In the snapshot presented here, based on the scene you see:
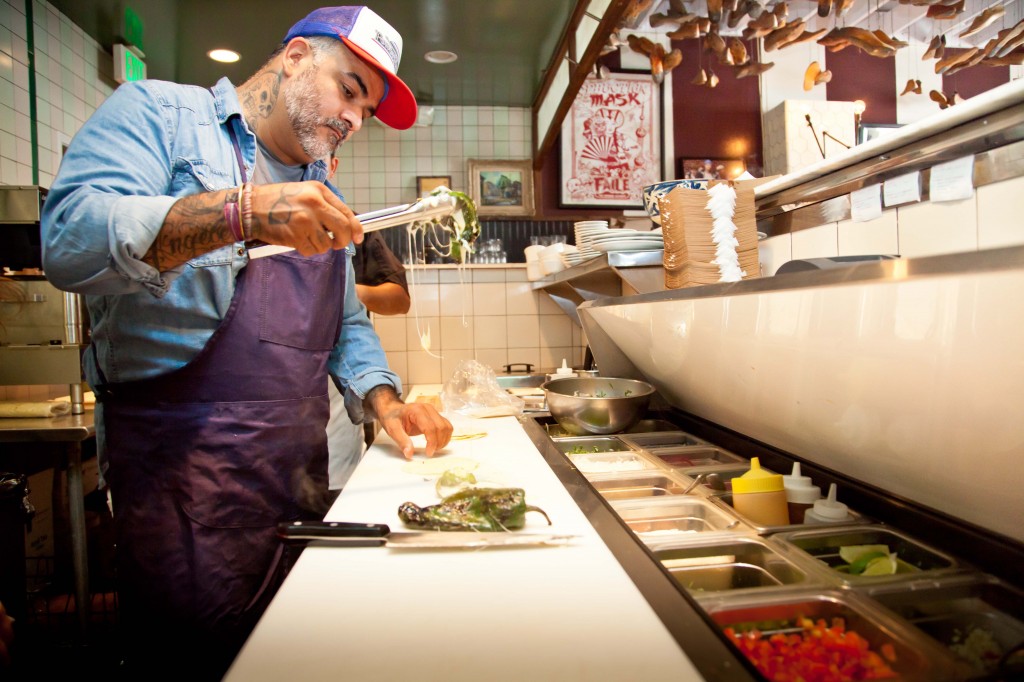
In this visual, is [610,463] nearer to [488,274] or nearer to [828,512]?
[828,512]

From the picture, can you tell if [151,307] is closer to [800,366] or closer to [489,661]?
[489,661]

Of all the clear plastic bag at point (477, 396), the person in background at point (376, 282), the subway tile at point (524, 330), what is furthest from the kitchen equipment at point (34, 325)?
the subway tile at point (524, 330)

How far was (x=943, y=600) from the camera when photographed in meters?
0.75

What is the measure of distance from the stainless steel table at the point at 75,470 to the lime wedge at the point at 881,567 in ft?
8.20

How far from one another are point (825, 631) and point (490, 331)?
324cm

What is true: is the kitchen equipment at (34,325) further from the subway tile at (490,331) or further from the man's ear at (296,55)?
the subway tile at (490,331)

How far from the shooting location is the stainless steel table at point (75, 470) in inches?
84.5

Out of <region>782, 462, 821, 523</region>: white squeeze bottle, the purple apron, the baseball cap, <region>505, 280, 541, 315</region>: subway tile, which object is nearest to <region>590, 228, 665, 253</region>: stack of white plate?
the baseball cap

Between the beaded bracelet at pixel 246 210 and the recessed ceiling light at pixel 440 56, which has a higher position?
the recessed ceiling light at pixel 440 56

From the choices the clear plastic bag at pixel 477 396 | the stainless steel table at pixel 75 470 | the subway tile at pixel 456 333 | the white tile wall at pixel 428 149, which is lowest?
the stainless steel table at pixel 75 470

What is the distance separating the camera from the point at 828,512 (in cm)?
98

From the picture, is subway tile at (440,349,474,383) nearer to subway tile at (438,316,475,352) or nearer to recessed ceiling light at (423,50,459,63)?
subway tile at (438,316,475,352)

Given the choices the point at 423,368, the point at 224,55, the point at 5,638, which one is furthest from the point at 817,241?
the point at 224,55

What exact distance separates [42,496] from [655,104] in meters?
5.47
